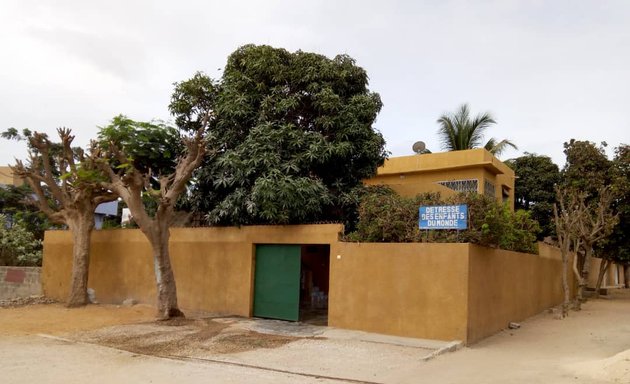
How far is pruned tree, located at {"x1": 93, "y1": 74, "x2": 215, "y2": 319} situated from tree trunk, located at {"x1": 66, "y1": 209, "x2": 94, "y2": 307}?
192cm

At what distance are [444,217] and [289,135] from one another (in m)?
5.26

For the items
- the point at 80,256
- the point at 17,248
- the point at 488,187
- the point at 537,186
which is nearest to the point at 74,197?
the point at 80,256

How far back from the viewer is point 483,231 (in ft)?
36.6

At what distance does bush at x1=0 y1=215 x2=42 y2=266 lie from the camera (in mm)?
23372

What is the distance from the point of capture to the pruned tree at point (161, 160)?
13359 millimetres

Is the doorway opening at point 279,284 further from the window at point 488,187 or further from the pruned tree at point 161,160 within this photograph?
the window at point 488,187

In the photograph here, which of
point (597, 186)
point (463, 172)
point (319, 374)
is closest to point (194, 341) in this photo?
point (319, 374)

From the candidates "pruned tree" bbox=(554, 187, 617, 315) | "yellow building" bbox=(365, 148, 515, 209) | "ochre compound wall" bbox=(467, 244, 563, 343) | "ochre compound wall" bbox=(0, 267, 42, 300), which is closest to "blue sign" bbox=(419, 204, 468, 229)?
"ochre compound wall" bbox=(467, 244, 563, 343)

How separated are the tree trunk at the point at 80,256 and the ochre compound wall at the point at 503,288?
1204 cm

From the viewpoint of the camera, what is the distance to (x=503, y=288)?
13.2 m

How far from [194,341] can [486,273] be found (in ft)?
21.1

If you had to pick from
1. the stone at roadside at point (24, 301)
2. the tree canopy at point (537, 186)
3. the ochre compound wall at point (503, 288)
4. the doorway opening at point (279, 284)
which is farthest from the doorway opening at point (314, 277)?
the tree canopy at point (537, 186)

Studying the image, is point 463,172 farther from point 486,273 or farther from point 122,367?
point 122,367

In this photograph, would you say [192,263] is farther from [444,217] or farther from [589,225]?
[589,225]
